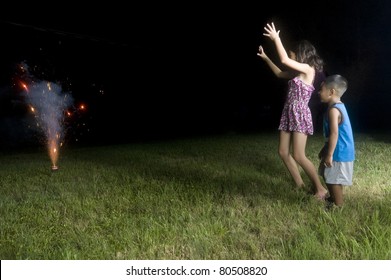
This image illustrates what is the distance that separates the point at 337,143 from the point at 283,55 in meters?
1.00

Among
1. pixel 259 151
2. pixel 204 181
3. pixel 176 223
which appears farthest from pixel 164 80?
pixel 176 223

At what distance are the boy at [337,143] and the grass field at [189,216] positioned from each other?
1.00 ft

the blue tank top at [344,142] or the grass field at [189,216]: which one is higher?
the blue tank top at [344,142]

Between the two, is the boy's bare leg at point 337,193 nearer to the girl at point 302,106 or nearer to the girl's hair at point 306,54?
the girl at point 302,106

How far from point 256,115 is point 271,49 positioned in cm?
413

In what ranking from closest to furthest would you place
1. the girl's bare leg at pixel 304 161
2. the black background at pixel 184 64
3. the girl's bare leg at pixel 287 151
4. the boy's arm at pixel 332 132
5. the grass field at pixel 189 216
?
1. the grass field at pixel 189 216
2. the boy's arm at pixel 332 132
3. the girl's bare leg at pixel 304 161
4. the girl's bare leg at pixel 287 151
5. the black background at pixel 184 64

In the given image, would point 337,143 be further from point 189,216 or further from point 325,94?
point 189,216

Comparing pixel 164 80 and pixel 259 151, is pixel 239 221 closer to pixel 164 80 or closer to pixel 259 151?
pixel 259 151

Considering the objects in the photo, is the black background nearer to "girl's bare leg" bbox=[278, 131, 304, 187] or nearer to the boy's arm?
"girl's bare leg" bbox=[278, 131, 304, 187]

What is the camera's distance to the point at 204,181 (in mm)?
5535

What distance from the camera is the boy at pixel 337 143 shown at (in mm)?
3850

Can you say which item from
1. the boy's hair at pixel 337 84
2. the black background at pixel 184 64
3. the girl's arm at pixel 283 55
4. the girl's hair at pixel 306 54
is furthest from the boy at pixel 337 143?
the black background at pixel 184 64

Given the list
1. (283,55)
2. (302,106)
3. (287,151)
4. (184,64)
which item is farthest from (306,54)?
(184,64)

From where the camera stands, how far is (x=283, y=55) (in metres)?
3.99
